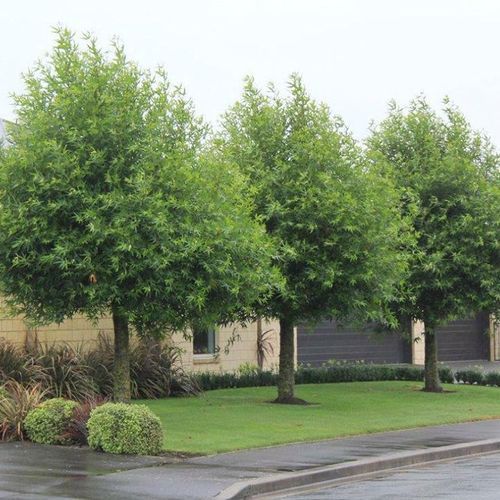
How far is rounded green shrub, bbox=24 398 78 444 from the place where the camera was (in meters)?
15.8

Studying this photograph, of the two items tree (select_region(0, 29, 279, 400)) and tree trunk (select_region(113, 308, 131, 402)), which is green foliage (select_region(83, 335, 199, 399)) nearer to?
tree trunk (select_region(113, 308, 131, 402))

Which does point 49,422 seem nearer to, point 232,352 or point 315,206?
point 315,206

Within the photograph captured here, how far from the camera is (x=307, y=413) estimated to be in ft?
66.6

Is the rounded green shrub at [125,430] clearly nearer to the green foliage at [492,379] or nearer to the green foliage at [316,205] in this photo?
the green foliage at [316,205]

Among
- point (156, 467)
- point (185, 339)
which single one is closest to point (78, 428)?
point (156, 467)

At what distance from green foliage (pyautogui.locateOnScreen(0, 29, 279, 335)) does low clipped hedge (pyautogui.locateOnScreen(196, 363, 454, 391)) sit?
8.62 meters

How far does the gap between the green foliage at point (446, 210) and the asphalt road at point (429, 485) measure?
9.01 meters

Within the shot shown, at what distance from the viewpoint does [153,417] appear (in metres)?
15.0

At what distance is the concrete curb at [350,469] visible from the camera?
12273 millimetres

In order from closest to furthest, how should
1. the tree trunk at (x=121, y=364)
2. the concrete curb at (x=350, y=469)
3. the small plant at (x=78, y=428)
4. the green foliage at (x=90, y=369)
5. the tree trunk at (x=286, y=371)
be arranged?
the concrete curb at (x=350, y=469) → the small plant at (x=78, y=428) → the tree trunk at (x=121, y=364) → the green foliage at (x=90, y=369) → the tree trunk at (x=286, y=371)

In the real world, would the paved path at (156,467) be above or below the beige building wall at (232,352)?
below

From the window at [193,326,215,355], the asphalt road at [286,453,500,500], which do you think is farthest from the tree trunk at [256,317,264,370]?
the asphalt road at [286,453,500,500]

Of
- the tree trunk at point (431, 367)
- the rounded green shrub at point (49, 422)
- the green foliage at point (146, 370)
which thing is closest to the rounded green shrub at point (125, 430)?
the rounded green shrub at point (49, 422)

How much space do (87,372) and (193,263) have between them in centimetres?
584
